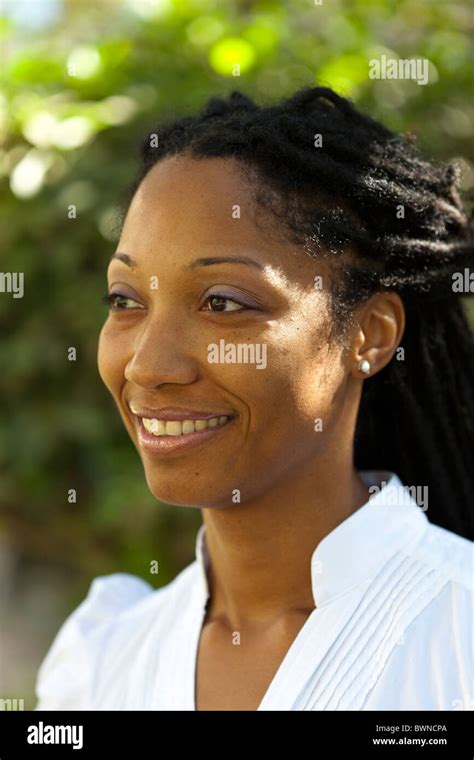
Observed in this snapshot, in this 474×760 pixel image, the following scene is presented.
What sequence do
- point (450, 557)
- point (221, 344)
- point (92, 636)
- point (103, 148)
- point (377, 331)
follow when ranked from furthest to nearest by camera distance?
point (103, 148)
point (92, 636)
point (377, 331)
point (450, 557)
point (221, 344)

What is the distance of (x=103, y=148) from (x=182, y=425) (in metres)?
2.15

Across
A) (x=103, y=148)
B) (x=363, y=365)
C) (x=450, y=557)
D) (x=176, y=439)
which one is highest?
(x=103, y=148)

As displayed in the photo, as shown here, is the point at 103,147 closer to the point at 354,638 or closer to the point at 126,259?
the point at 126,259

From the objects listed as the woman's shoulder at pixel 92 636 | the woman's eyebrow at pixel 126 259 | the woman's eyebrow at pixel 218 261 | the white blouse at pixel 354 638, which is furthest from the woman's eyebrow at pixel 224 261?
the woman's shoulder at pixel 92 636

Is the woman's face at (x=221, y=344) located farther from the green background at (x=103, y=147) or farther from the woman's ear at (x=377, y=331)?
the green background at (x=103, y=147)

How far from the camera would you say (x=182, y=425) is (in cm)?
207

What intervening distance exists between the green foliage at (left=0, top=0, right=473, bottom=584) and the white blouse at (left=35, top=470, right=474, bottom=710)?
1.16m

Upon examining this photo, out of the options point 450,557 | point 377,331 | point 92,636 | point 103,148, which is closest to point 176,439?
point 377,331

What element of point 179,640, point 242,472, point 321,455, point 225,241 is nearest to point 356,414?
point 321,455

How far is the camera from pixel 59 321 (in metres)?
3.88

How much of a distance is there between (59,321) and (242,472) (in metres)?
2.00

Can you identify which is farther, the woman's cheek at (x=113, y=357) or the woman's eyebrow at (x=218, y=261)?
the woman's cheek at (x=113, y=357)

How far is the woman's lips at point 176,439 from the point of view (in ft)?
6.72
